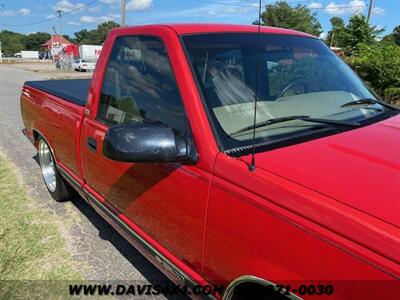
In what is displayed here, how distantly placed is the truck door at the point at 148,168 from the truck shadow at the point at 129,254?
66cm

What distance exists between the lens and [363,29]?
18000 millimetres

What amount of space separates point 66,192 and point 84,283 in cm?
161

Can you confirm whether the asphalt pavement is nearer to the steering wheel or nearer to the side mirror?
the side mirror

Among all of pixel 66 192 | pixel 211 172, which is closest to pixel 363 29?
pixel 66 192

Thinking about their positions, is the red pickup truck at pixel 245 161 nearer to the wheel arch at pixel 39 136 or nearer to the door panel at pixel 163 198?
the door panel at pixel 163 198

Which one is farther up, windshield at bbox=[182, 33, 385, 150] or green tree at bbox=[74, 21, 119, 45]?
green tree at bbox=[74, 21, 119, 45]

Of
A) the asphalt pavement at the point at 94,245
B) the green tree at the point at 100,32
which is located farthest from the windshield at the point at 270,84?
the green tree at the point at 100,32

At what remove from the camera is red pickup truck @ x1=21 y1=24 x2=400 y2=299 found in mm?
1417

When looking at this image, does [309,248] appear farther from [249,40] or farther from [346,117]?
[249,40]

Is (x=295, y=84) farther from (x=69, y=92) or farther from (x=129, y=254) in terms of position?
(x=69, y=92)

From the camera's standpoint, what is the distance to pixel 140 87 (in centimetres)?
262

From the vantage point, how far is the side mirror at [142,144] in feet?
6.10

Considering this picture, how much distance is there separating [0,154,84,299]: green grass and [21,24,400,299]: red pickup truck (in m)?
0.61

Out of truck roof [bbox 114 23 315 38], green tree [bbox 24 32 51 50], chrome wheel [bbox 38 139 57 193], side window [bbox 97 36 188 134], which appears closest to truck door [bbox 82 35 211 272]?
side window [bbox 97 36 188 134]
